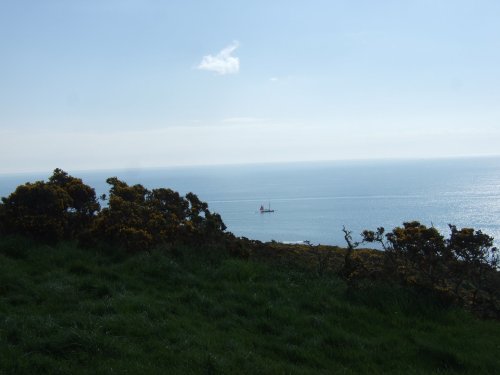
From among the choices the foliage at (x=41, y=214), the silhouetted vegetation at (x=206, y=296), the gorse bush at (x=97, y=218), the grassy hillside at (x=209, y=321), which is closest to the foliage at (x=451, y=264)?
the silhouetted vegetation at (x=206, y=296)

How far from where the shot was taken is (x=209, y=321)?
24.6 ft

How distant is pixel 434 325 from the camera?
320 inches

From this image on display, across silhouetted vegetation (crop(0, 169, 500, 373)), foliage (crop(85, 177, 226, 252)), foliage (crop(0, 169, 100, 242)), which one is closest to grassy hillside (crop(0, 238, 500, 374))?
silhouetted vegetation (crop(0, 169, 500, 373))

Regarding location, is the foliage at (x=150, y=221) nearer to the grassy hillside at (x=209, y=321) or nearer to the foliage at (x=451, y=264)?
the grassy hillside at (x=209, y=321)

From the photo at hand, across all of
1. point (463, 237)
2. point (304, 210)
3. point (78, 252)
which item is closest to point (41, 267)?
point (78, 252)

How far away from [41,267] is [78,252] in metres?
1.06

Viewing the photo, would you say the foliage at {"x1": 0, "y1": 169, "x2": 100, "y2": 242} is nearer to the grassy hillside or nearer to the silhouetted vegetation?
the silhouetted vegetation

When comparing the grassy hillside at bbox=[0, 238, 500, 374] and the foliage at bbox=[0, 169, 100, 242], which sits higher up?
the foliage at bbox=[0, 169, 100, 242]

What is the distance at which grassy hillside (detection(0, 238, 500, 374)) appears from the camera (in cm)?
568

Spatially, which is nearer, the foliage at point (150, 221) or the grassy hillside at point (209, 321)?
the grassy hillside at point (209, 321)

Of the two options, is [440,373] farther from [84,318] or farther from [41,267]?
[41,267]

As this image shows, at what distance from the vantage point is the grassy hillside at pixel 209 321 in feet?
18.6

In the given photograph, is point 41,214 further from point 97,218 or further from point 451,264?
point 451,264

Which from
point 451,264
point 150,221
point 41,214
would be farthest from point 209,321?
point 41,214
